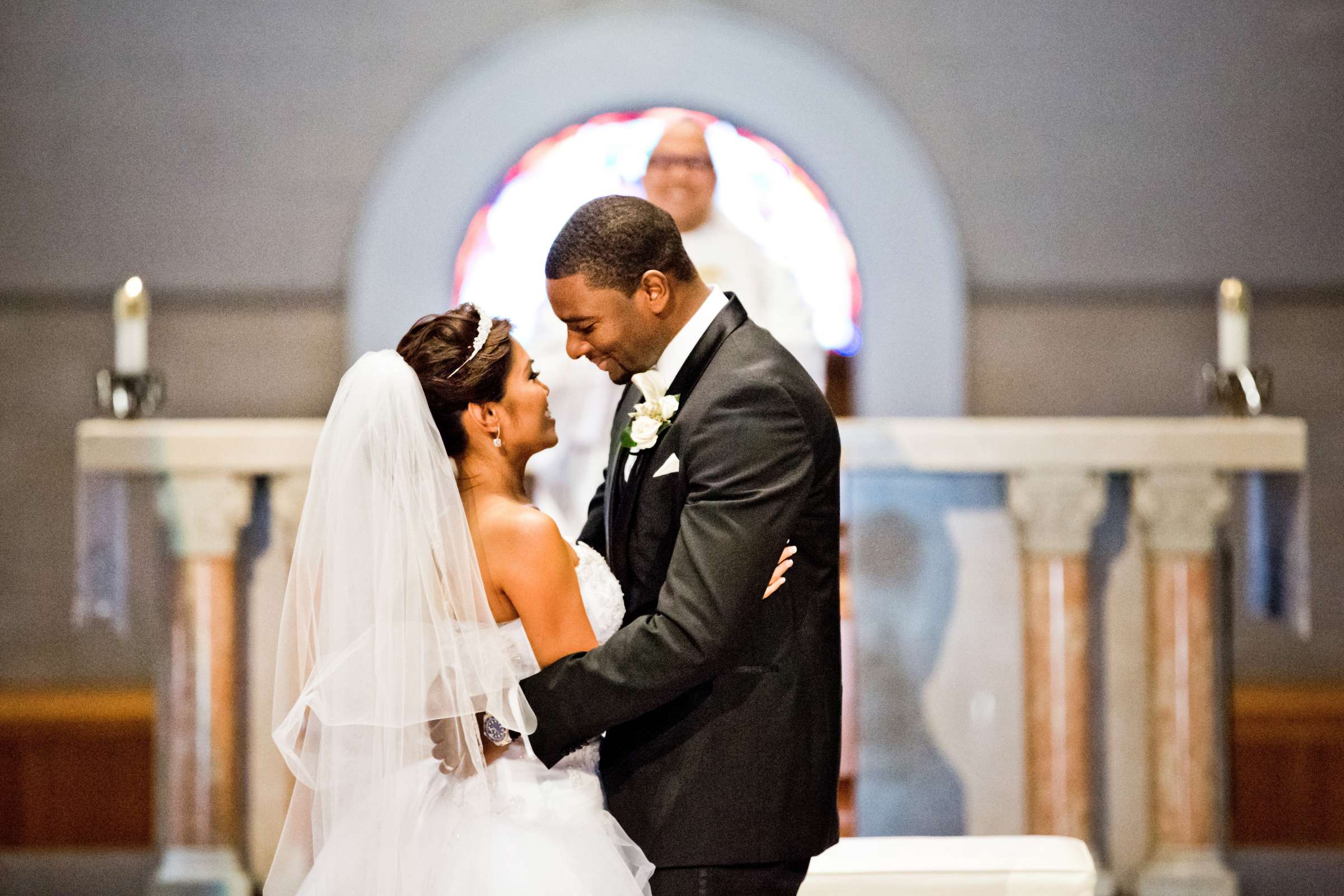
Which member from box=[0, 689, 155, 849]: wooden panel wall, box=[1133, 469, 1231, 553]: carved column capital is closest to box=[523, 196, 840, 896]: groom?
box=[1133, 469, 1231, 553]: carved column capital

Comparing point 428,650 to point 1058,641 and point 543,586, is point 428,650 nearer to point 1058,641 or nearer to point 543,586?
point 543,586

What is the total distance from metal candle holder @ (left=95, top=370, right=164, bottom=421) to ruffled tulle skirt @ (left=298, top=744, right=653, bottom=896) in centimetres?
213

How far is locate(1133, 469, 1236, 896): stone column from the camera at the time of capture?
13.1 feet

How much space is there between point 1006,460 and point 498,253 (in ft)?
6.03

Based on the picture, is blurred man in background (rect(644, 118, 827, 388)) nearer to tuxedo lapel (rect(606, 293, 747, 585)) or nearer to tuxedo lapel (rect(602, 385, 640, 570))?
tuxedo lapel (rect(602, 385, 640, 570))

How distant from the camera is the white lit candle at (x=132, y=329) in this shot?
3945mm

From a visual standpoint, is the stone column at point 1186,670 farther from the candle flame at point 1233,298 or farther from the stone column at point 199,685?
the stone column at point 199,685

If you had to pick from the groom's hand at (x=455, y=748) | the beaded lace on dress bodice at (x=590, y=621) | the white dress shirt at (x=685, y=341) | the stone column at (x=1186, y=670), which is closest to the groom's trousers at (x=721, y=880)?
the beaded lace on dress bodice at (x=590, y=621)

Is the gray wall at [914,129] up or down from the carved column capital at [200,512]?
up

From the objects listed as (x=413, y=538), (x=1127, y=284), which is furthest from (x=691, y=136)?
(x=413, y=538)

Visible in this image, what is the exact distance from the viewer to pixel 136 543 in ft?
14.3

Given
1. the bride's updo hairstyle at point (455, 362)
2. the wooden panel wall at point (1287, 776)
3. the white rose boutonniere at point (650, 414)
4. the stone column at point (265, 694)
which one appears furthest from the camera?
the wooden panel wall at point (1287, 776)

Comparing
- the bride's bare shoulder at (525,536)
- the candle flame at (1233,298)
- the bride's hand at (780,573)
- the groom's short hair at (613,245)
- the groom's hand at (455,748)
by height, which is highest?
the candle flame at (1233,298)

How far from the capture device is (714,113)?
468 centimetres
